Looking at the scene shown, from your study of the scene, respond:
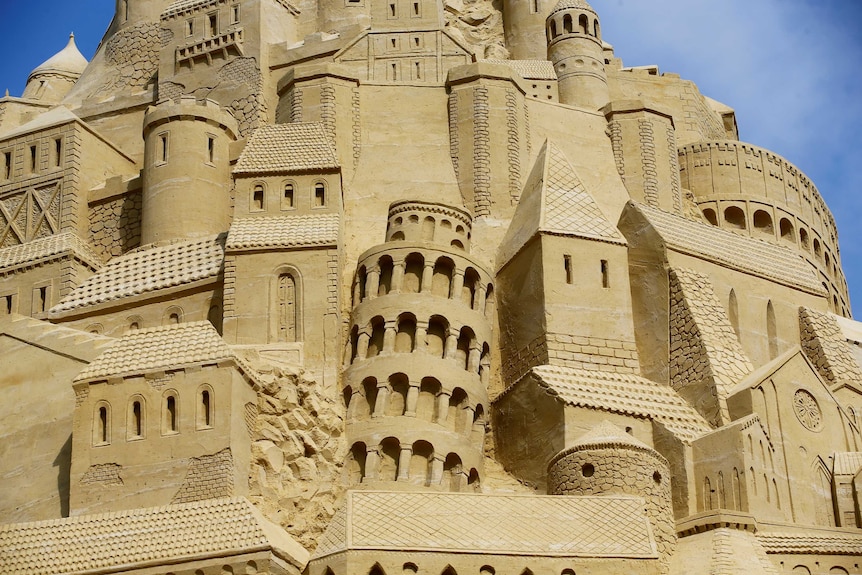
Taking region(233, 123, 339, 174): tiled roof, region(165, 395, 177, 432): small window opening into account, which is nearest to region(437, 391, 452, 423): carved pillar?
region(165, 395, 177, 432): small window opening

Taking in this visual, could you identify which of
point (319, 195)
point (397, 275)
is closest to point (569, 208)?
point (397, 275)

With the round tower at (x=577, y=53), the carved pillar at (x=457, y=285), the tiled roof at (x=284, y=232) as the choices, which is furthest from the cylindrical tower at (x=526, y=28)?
the carved pillar at (x=457, y=285)

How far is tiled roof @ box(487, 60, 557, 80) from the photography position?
56.8 meters

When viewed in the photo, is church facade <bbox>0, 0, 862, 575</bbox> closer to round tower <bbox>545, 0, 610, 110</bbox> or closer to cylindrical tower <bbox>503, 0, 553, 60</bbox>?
round tower <bbox>545, 0, 610, 110</bbox>

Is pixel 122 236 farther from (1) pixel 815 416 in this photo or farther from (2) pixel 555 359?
(1) pixel 815 416

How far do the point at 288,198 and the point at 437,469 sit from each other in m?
9.29

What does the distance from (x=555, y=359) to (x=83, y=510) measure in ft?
41.1

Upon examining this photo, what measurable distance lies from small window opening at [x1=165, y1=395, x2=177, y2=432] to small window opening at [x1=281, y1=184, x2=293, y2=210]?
8.85 m

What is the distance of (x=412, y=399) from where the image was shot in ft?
139

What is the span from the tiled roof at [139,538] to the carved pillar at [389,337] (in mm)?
7212

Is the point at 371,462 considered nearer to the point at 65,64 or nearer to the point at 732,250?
the point at 732,250

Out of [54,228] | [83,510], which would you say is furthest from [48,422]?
[54,228]

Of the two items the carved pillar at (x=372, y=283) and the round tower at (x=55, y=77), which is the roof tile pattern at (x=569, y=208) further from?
the round tower at (x=55, y=77)

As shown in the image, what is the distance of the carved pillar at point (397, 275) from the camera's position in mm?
44375
